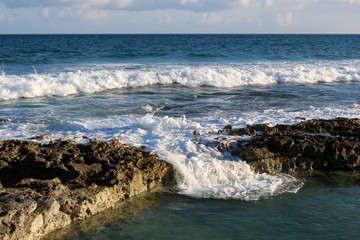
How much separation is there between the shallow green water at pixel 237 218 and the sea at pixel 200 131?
0.05 feet

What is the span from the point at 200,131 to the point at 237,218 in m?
3.50

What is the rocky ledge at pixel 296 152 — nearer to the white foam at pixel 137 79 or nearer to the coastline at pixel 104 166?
the coastline at pixel 104 166

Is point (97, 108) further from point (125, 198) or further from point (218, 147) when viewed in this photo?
point (125, 198)

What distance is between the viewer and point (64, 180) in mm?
6426

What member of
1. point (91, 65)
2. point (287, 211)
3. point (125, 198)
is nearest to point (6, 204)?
point (125, 198)

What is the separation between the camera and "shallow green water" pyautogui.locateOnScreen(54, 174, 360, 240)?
5.40 m

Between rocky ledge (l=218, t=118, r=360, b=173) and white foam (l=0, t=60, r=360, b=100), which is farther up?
white foam (l=0, t=60, r=360, b=100)

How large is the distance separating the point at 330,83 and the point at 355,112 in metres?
8.70

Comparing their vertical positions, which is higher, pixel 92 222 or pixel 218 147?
pixel 218 147

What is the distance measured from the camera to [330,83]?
19812 mm

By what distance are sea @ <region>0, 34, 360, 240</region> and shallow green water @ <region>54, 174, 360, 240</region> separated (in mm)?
14

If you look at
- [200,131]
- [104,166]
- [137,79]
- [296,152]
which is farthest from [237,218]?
[137,79]

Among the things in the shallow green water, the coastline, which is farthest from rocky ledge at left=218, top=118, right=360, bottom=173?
the shallow green water

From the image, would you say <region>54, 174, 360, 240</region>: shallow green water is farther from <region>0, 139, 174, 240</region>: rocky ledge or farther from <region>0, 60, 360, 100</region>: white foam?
<region>0, 60, 360, 100</region>: white foam
